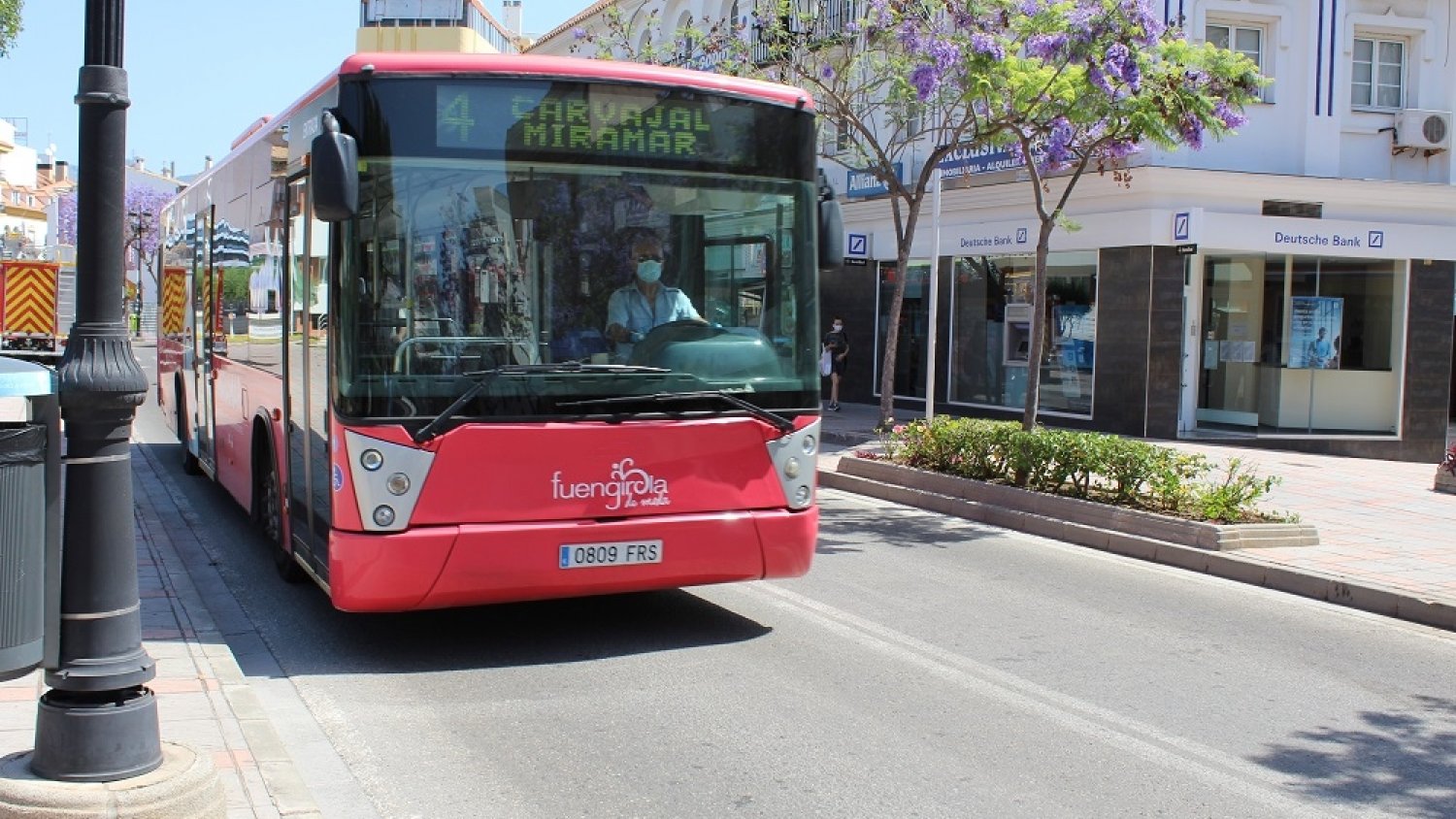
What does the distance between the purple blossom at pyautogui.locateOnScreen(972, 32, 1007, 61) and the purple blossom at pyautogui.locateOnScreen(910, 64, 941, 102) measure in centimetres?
65

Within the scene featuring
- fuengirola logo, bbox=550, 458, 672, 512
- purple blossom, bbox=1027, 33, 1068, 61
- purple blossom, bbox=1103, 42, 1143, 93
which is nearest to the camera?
fuengirola logo, bbox=550, 458, 672, 512

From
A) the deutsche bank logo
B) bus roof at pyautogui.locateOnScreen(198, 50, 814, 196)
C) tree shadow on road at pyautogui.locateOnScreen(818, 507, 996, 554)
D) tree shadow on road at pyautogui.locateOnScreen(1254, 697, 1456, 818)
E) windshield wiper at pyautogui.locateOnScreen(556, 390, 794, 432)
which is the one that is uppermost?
the deutsche bank logo

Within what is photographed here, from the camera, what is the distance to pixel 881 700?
659 cm

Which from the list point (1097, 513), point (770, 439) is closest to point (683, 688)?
point (770, 439)

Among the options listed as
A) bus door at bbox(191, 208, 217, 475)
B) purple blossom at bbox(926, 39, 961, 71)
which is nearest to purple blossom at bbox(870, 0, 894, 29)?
purple blossom at bbox(926, 39, 961, 71)

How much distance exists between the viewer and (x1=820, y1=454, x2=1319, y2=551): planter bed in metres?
10.7

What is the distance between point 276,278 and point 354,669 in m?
2.84

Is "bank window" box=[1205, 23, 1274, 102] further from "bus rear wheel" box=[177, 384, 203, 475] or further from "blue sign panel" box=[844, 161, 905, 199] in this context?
"bus rear wheel" box=[177, 384, 203, 475]

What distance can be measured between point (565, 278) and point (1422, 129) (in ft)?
65.4

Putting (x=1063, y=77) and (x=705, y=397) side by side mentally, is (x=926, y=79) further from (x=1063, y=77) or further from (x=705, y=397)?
(x=705, y=397)

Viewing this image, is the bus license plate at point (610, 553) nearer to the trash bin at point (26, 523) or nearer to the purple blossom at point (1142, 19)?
the trash bin at point (26, 523)

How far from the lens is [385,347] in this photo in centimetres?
667

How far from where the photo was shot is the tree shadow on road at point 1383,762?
5.42 meters

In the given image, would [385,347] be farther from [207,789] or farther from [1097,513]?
[1097,513]
